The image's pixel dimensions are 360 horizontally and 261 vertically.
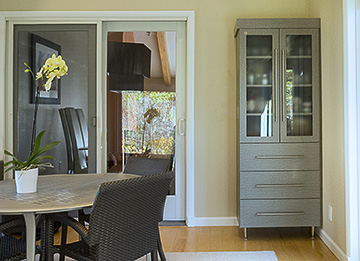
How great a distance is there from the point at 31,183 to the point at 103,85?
200cm

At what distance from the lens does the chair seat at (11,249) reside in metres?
2.05

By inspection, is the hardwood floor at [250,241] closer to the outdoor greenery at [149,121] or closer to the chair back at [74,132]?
the outdoor greenery at [149,121]

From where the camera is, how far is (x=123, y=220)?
1.94m

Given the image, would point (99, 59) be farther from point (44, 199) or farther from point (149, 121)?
point (44, 199)

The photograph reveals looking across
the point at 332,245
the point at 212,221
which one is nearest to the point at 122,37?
the point at 212,221

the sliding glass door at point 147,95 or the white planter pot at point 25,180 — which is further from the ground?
the sliding glass door at point 147,95

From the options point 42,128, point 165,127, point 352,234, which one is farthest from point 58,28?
point 352,234

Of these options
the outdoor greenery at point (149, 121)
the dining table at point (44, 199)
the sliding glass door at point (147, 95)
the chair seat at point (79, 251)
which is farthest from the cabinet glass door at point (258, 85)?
the chair seat at point (79, 251)

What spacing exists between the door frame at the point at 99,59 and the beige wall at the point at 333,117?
1271 mm

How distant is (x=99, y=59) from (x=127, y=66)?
0.97ft

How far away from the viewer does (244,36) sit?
3.63 meters

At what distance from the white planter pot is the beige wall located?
219cm

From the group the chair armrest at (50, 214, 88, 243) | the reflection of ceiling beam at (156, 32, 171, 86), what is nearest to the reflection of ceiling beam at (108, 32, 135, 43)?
the reflection of ceiling beam at (156, 32, 171, 86)

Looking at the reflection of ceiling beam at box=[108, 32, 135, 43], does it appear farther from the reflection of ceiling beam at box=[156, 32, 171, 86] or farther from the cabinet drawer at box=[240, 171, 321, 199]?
the cabinet drawer at box=[240, 171, 321, 199]
